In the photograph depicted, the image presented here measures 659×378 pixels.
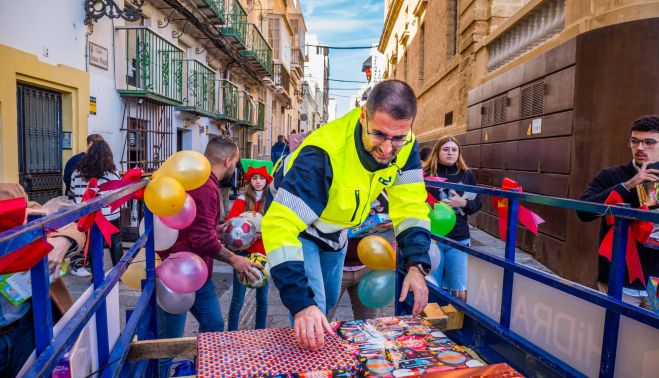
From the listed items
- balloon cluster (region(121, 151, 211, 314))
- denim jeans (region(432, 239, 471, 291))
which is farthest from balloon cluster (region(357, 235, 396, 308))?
balloon cluster (region(121, 151, 211, 314))

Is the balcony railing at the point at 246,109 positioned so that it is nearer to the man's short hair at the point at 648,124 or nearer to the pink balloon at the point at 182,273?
the pink balloon at the point at 182,273

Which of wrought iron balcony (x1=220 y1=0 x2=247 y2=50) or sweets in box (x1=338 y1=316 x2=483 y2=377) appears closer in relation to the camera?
sweets in box (x1=338 y1=316 x2=483 y2=377)

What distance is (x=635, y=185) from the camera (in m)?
2.80

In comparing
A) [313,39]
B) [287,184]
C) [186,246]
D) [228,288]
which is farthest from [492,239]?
[313,39]

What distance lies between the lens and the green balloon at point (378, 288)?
295 centimetres

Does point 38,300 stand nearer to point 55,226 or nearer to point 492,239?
point 55,226

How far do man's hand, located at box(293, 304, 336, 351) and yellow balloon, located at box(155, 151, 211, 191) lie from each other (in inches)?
56.1

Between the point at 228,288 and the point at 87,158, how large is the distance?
226cm

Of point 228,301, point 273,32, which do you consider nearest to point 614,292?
point 228,301

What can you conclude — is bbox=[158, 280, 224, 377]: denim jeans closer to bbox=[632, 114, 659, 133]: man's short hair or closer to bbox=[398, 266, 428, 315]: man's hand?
bbox=[398, 266, 428, 315]: man's hand

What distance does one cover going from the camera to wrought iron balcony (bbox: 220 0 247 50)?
630 inches

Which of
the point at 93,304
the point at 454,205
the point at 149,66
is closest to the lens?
the point at 93,304

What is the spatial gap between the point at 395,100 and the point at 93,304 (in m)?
1.34

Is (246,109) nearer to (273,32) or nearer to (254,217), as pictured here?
(273,32)
